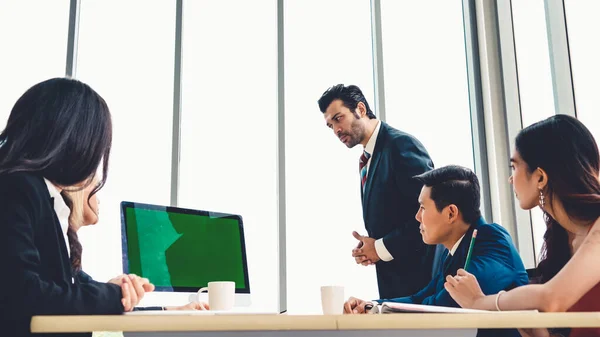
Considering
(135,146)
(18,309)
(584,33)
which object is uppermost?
(584,33)

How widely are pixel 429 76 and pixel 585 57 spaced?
42.0 inches

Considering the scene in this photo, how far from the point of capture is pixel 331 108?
→ 9.24ft

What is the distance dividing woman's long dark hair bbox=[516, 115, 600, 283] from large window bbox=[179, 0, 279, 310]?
199 cm

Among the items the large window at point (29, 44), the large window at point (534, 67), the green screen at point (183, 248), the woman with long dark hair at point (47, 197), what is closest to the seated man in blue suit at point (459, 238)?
the green screen at point (183, 248)

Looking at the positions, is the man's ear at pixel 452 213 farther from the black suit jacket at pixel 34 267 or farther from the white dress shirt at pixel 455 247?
the black suit jacket at pixel 34 267

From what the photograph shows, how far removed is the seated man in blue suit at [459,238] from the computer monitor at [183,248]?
15.2 inches

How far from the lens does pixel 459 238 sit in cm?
184

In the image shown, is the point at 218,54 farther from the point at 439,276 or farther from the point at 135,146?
the point at 439,276

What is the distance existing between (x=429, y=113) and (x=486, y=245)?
218 centimetres

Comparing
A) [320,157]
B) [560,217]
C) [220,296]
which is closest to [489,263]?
[560,217]

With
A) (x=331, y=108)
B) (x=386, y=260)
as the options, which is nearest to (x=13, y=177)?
(x=386, y=260)

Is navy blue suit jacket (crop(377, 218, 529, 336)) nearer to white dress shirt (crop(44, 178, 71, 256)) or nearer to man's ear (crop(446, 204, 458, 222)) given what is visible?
man's ear (crop(446, 204, 458, 222))

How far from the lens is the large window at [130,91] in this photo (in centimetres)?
330

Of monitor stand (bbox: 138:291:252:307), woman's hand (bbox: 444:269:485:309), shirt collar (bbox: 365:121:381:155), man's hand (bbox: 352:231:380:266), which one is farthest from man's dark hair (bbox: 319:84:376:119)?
woman's hand (bbox: 444:269:485:309)
